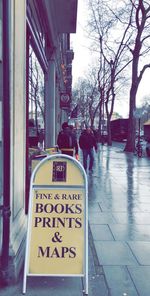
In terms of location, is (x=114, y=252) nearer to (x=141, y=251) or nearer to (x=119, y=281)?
(x=141, y=251)

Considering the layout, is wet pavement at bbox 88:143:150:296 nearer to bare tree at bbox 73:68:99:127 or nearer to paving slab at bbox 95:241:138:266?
paving slab at bbox 95:241:138:266

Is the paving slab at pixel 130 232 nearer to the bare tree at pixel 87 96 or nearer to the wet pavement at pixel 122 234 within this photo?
the wet pavement at pixel 122 234

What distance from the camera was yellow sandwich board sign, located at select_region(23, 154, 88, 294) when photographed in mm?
3947

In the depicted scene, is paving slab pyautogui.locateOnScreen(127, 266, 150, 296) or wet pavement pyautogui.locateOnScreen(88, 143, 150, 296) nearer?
paving slab pyautogui.locateOnScreen(127, 266, 150, 296)

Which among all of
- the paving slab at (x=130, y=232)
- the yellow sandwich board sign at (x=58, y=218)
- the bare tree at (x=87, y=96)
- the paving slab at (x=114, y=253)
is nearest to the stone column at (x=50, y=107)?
the paving slab at (x=130, y=232)

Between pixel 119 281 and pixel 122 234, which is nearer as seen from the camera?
pixel 119 281

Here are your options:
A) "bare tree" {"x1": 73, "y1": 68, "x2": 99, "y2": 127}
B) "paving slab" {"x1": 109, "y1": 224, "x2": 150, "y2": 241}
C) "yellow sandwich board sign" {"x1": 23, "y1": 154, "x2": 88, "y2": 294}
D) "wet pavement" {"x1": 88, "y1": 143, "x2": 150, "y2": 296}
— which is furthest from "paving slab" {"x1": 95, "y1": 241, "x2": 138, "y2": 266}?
"bare tree" {"x1": 73, "y1": 68, "x2": 99, "y2": 127}

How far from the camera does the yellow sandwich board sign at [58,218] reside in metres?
3.95

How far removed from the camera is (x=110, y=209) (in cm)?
795

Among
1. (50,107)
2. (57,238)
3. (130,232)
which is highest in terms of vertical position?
(50,107)

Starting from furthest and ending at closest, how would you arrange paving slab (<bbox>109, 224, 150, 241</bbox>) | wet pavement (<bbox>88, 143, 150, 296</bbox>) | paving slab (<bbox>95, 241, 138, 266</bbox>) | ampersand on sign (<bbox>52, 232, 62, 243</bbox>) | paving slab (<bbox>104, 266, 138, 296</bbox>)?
paving slab (<bbox>109, 224, 150, 241</bbox>), paving slab (<bbox>95, 241, 138, 266</bbox>), wet pavement (<bbox>88, 143, 150, 296</bbox>), ampersand on sign (<bbox>52, 232, 62, 243</bbox>), paving slab (<bbox>104, 266, 138, 296</bbox>)

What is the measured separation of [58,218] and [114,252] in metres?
1.44

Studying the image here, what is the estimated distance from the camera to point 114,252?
5.14m

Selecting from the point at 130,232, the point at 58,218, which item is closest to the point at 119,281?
the point at 58,218
